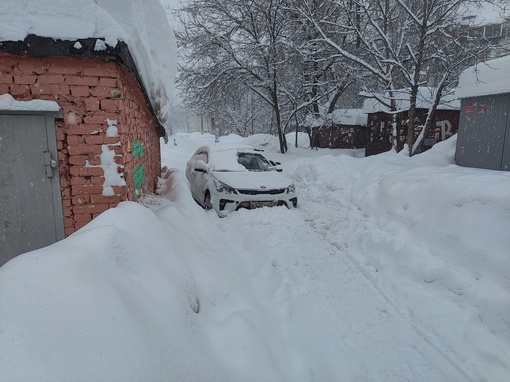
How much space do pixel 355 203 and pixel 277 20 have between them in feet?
34.3

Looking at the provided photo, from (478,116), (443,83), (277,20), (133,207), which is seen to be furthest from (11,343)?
(277,20)

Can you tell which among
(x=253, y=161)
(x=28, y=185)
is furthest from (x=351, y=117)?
(x=28, y=185)

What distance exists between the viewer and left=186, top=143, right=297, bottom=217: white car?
669cm

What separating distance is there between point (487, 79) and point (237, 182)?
257 inches

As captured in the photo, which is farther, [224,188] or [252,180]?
[252,180]

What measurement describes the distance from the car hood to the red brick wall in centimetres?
336

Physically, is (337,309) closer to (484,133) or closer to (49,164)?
(49,164)

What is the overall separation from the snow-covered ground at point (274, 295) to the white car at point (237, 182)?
1.30ft

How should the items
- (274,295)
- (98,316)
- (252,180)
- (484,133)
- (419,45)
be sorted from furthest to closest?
1. (419,45)
2. (484,133)
3. (252,180)
4. (274,295)
5. (98,316)

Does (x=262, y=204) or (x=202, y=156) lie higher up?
(x=202, y=156)

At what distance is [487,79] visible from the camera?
7.95 meters

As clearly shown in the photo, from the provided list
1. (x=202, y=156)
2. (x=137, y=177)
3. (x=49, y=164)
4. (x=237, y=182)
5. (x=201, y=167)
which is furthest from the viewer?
(x=202, y=156)

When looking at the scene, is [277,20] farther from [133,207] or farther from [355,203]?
[133,207]

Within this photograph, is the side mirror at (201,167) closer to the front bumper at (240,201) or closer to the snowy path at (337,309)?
the front bumper at (240,201)
